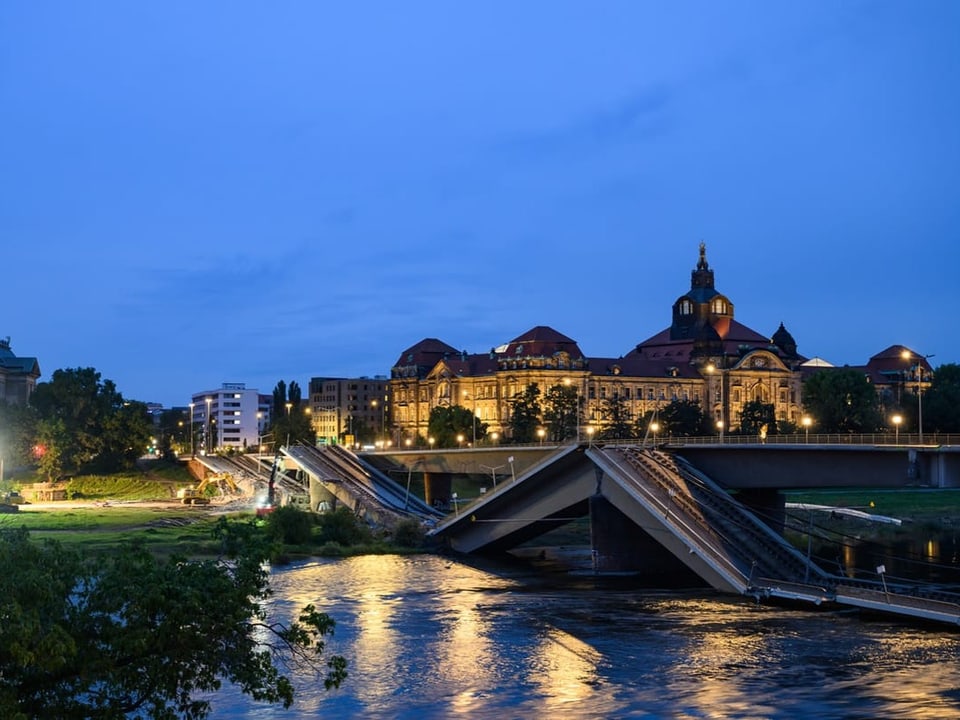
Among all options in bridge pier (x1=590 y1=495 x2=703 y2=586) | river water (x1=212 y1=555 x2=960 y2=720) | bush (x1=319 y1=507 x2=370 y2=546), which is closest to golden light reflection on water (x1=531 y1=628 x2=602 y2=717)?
river water (x1=212 y1=555 x2=960 y2=720)

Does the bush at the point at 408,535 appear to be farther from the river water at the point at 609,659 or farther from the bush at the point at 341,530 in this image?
the river water at the point at 609,659

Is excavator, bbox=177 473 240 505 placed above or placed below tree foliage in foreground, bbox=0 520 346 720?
above

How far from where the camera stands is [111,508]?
456 feet

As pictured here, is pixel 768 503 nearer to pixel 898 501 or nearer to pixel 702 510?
pixel 702 510

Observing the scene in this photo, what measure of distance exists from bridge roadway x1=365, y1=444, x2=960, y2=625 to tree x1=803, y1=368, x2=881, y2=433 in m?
82.2

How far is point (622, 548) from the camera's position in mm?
81312

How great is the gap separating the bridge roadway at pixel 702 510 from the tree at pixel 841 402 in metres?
82.2

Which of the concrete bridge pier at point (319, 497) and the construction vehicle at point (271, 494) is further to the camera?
the construction vehicle at point (271, 494)

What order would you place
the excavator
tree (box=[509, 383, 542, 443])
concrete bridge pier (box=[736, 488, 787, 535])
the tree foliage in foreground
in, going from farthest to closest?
tree (box=[509, 383, 542, 443]) < the excavator < concrete bridge pier (box=[736, 488, 787, 535]) < the tree foliage in foreground

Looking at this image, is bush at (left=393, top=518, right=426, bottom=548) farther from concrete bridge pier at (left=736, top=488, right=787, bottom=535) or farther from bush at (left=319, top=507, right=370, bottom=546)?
concrete bridge pier at (left=736, top=488, right=787, bottom=535)

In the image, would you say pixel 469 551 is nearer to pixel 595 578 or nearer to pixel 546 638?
pixel 595 578

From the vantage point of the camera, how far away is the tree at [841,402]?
550ft

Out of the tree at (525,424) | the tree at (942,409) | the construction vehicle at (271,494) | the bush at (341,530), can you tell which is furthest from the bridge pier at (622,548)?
the tree at (525,424)

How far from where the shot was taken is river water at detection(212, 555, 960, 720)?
141 feet
